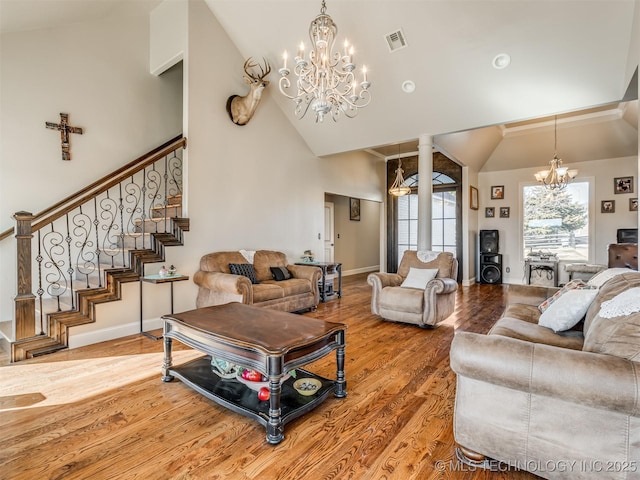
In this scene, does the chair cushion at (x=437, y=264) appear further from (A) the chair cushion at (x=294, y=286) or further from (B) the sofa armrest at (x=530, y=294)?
(A) the chair cushion at (x=294, y=286)

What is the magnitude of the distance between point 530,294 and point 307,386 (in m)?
2.38

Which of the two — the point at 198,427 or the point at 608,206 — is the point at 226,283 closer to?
the point at 198,427

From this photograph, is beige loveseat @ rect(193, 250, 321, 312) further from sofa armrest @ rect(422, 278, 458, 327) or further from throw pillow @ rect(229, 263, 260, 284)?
sofa armrest @ rect(422, 278, 458, 327)

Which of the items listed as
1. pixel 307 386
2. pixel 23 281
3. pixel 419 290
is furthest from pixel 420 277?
pixel 23 281

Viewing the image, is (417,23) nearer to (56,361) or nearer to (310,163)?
(310,163)

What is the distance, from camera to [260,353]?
1.86 m

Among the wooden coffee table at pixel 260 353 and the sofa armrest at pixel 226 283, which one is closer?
the wooden coffee table at pixel 260 353

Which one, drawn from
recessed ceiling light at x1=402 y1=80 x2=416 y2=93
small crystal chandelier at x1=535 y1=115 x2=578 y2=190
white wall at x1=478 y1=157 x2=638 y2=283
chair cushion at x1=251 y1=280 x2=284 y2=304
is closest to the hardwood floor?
chair cushion at x1=251 y1=280 x2=284 y2=304

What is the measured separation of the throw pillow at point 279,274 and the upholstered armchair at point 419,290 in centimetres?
133

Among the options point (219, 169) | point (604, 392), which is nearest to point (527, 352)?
point (604, 392)

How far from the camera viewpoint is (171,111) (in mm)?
5324

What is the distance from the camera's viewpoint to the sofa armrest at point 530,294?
313 centimetres

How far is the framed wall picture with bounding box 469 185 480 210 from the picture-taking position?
7.64 meters

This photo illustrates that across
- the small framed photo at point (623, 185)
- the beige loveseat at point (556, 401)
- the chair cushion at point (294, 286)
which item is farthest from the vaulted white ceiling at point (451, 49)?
the beige loveseat at point (556, 401)
